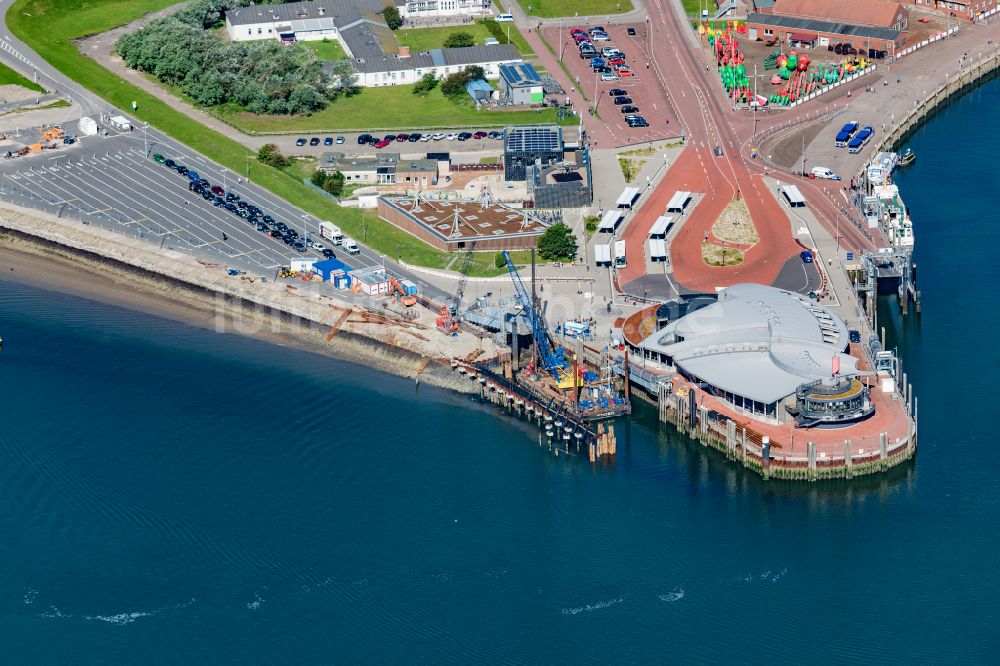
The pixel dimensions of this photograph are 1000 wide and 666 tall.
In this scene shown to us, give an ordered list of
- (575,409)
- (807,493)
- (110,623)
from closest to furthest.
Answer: (110,623), (807,493), (575,409)

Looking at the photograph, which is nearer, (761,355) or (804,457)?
(804,457)

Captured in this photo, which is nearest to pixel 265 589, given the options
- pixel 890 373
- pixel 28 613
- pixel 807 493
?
pixel 28 613

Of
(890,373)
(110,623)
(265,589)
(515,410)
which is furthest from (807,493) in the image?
(110,623)

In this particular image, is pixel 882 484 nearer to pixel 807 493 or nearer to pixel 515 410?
pixel 807 493

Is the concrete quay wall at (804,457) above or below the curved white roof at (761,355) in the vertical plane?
below

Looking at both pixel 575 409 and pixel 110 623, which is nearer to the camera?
pixel 110 623

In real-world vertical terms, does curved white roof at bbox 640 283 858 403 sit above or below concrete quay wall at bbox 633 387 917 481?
above

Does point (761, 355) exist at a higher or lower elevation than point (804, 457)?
higher

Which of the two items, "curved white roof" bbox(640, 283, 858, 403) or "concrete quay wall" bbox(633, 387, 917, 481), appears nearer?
"concrete quay wall" bbox(633, 387, 917, 481)

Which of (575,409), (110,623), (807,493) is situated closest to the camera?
(110,623)

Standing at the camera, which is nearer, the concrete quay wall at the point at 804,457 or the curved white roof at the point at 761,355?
the concrete quay wall at the point at 804,457
